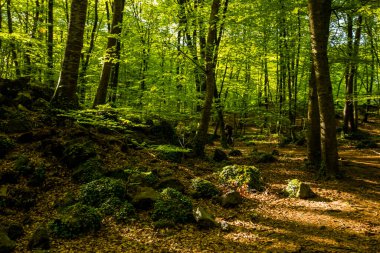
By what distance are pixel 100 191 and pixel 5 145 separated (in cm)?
341

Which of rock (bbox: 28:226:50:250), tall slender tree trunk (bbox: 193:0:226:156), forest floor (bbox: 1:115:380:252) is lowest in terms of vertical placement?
forest floor (bbox: 1:115:380:252)

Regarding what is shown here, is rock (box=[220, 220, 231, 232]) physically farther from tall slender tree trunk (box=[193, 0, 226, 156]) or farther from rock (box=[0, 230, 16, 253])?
tall slender tree trunk (box=[193, 0, 226, 156])

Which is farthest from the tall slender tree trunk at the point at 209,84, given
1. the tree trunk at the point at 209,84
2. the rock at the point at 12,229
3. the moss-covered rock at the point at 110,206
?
the rock at the point at 12,229

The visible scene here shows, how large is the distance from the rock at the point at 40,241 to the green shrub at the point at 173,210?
2.34 meters

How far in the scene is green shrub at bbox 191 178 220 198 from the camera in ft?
29.1

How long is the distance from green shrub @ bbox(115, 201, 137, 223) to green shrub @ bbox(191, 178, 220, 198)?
7.38ft

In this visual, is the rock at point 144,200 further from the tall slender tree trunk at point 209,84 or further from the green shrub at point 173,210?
the tall slender tree trunk at point 209,84

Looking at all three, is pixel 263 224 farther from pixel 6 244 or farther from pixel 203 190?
pixel 6 244

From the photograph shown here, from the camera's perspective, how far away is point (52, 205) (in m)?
7.25

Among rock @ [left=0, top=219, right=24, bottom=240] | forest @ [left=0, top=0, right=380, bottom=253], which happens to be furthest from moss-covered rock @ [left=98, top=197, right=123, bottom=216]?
rock @ [left=0, top=219, right=24, bottom=240]

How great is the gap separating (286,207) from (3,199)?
722cm

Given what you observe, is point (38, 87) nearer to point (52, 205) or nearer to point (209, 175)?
point (52, 205)

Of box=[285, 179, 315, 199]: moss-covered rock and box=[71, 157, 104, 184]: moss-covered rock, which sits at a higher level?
box=[71, 157, 104, 184]: moss-covered rock

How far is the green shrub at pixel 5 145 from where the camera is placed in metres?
8.52
